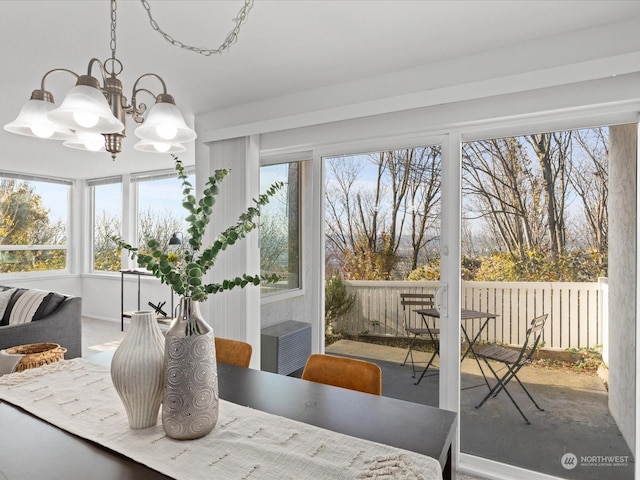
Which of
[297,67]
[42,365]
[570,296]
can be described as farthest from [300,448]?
[297,67]

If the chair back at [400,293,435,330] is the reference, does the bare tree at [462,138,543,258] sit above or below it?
above

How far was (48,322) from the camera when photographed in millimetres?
3779

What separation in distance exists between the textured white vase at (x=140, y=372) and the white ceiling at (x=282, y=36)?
1.41m

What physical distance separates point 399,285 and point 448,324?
397 millimetres

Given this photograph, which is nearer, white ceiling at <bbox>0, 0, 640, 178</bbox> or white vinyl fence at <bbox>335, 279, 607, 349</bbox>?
white ceiling at <bbox>0, 0, 640, 178</bbox>

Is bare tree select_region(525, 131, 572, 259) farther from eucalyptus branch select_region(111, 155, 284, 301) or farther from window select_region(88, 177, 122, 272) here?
window select_region(88, 177, 122, 272)

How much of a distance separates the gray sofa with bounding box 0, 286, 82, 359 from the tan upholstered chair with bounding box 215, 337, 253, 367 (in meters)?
2.58

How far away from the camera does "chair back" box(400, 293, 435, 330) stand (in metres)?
2.54

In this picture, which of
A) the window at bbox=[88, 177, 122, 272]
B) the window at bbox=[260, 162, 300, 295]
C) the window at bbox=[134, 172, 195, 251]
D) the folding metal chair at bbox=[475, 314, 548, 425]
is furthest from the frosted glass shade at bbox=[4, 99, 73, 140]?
the window at bbox=[88, 177, 122, 272]

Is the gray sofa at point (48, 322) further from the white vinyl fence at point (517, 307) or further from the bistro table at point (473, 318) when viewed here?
the bistro table at point (473, 318)

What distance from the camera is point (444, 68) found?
91.1 inches

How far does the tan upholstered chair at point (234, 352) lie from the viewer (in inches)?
79.0

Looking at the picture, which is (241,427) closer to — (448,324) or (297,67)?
(448,324)

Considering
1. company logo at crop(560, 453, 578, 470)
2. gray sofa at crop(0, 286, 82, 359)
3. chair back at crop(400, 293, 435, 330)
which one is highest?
chair back at crop(400, 293, 435, 330)
